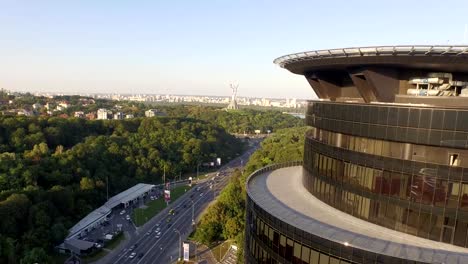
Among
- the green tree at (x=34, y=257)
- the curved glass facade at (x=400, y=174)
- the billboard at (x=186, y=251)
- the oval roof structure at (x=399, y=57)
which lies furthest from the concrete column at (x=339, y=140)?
the green tree at (x=34, y=257)

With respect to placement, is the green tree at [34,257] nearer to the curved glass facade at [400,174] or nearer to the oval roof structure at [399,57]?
the curved glass facade at [400,174]

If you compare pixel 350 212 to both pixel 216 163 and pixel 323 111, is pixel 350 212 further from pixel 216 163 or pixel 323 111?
pixel 216 163

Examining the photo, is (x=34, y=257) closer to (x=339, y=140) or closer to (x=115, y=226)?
(x=115, y=226)

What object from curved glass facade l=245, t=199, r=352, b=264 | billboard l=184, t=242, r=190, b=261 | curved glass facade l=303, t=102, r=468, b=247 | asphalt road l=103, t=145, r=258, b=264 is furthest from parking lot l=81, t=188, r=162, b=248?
curved glass facade l=303, t=102, r=468, b=247

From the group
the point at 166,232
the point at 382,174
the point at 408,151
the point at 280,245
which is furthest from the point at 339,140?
the point at 166,232

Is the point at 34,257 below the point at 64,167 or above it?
below

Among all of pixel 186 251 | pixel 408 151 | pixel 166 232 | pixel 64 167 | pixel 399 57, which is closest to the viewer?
pixel 408 151
